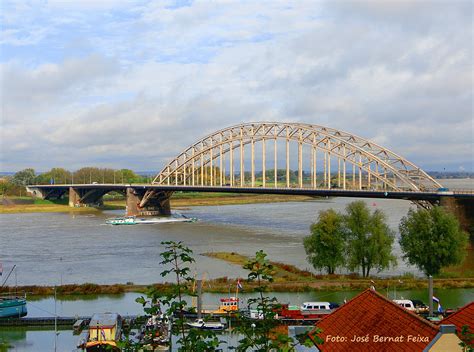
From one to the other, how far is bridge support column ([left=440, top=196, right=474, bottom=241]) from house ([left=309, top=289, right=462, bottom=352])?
28.2 m

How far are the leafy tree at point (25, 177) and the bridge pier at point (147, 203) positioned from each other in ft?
173

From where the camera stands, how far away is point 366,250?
25266mm

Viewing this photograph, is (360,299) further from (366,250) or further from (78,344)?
(366,250)

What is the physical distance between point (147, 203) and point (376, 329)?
183 ft

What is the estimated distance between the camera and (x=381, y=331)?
10062 mm

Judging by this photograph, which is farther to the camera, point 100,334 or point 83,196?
point 83,196

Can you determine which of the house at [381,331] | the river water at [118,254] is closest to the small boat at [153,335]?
the house at [381,331]

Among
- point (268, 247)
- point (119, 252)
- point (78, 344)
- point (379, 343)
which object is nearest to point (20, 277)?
point (119, 252)

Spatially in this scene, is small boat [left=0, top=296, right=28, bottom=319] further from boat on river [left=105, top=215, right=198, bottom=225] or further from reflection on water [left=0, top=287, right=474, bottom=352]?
boat on river [left=105, top=215, right=198, bottom=225]

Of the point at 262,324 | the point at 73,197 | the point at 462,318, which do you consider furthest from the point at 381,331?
the point at 73,197

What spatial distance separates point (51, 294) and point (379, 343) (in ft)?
52.6

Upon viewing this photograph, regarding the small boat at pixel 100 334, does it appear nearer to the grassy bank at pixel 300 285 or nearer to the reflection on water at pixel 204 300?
the reflection on water at pixel 204 300

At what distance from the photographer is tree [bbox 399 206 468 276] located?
24828 mm

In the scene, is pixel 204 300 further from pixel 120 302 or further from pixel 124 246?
pixel 124 246
